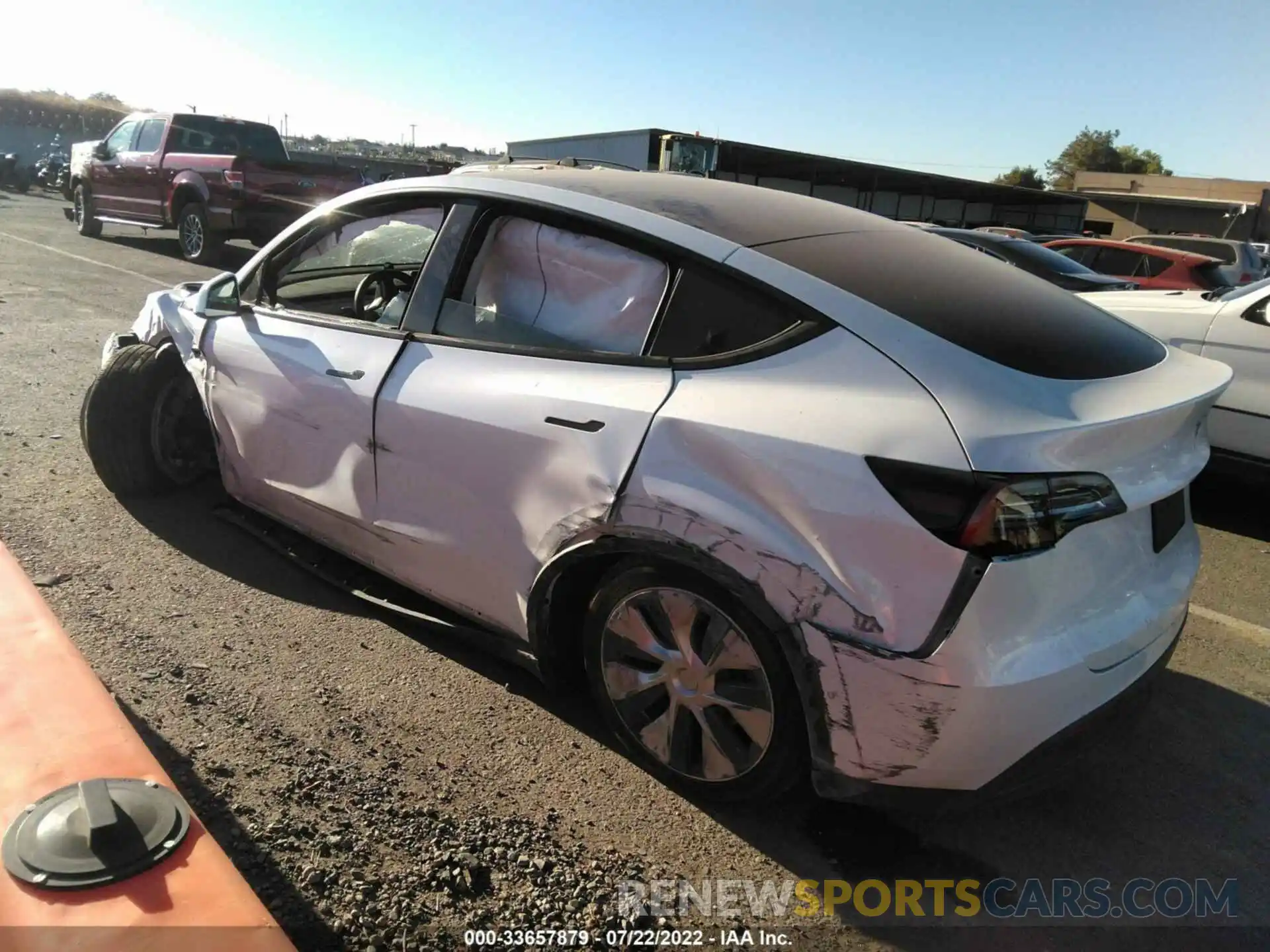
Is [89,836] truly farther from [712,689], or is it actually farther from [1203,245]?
[1203,245]

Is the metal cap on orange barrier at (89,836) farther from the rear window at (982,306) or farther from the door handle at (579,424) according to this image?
the rear window at (982,306)

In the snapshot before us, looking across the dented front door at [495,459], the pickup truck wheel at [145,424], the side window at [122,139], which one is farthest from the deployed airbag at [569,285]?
the side window at [122,139]

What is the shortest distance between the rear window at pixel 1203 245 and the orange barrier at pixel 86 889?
15.8m

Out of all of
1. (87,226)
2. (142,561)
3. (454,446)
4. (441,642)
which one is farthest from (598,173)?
(87,226)

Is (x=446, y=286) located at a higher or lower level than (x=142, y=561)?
higher

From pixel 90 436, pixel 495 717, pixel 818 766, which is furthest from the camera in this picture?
pixel 90 436

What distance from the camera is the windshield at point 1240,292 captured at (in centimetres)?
538

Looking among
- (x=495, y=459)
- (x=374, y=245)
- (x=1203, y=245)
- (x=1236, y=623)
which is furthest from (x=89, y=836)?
(x=1203, y=245)

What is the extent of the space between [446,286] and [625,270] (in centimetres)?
70

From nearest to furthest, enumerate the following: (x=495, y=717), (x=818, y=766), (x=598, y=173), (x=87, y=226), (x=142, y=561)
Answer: (x=818, y=766) → (x=495, y=717) → (x=598, y=173) → (x=142, y=561) → (x=87, y=226)

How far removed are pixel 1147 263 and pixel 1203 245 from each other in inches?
254

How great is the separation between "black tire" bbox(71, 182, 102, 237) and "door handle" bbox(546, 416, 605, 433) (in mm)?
16488

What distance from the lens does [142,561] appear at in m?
3.78

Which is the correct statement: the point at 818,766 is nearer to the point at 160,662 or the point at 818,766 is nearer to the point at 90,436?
the point at 160,662
